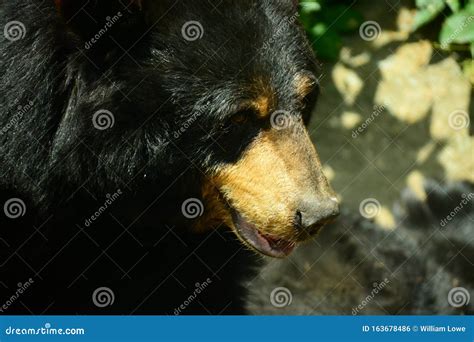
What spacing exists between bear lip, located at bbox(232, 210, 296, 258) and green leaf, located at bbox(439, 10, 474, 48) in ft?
7.32

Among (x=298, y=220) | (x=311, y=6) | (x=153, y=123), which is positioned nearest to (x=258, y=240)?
(x=298, y=220)

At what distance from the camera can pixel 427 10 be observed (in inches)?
213

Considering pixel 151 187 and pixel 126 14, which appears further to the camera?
pixel 151 187

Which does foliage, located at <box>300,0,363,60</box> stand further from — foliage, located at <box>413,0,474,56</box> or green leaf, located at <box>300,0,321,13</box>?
foliage, located at <box>413,0,474,56</box>

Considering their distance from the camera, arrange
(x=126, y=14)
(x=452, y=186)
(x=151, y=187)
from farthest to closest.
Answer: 1. (x=452, y=186)
2. (x=151, y=187)
3. (x=126, y=14)

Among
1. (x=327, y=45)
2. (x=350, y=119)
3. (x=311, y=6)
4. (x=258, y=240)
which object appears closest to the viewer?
(x=258, y=240)

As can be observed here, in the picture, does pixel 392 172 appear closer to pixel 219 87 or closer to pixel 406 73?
pixel 406 73

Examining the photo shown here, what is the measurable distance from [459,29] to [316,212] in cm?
241

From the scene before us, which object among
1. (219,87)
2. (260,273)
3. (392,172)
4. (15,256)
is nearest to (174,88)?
(219,87)

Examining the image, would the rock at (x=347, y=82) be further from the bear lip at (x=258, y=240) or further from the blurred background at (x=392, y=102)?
the bear lip at (x=258, y=240)

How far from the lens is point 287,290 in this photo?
4.58 meters

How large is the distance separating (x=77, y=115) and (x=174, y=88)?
39 cm

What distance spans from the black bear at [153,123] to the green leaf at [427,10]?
1.91 meters

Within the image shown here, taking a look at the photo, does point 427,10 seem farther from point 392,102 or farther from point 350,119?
point 350,119
